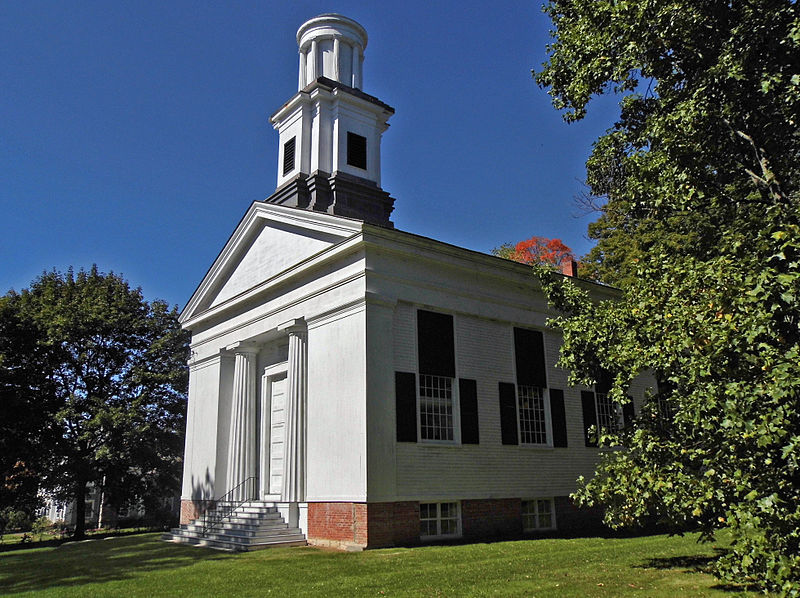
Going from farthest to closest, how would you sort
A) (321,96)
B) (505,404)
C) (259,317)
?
(321,96), (259,317), (505,404)

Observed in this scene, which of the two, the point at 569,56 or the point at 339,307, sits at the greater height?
the point at 569,56

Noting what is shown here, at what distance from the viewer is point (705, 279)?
972cm

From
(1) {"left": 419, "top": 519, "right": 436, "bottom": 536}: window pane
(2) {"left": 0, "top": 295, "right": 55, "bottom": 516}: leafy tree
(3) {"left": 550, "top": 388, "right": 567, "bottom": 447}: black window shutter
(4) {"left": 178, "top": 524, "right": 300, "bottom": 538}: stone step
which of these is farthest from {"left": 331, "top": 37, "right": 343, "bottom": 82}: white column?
(2) {"left": 0, "top": 295, "right": 55, "bottom": 516}: leafy tree

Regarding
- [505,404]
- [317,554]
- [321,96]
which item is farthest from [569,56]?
[321,96]

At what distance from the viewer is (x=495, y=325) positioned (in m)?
20.5

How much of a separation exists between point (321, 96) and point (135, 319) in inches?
651

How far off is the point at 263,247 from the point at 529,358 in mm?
9583

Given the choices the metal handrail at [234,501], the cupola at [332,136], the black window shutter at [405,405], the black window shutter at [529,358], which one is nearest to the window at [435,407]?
the black window shutter at [405,405]

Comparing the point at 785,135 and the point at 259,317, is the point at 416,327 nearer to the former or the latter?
the point at 259,317

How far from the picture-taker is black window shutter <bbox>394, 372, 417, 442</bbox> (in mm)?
17452

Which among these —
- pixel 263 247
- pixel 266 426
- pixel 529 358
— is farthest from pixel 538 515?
pixel 263 247

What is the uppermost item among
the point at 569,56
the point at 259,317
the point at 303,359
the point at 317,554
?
the point at 569,56

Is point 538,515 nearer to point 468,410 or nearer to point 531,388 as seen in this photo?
point 531,388

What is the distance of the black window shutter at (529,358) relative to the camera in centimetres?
2078
